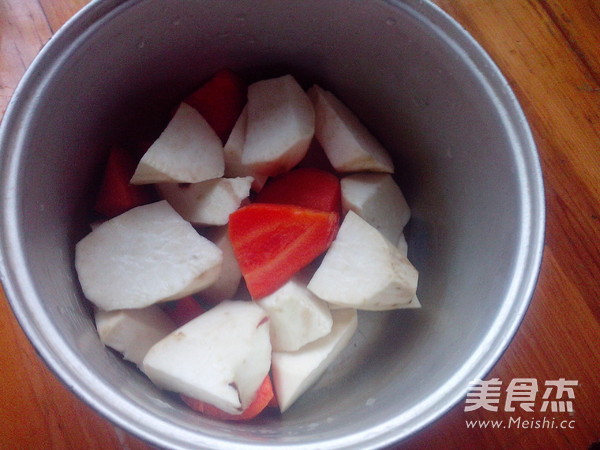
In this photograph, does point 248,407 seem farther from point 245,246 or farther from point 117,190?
point 117,190

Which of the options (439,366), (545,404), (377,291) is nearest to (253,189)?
Result: (377,291)

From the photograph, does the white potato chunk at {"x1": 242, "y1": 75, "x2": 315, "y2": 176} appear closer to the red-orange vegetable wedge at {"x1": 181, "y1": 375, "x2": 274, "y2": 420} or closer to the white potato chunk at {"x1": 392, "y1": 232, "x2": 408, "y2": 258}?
the white potato chunk at {"x1": 392, "y1": 232, "x2": 408, "y2": 258}

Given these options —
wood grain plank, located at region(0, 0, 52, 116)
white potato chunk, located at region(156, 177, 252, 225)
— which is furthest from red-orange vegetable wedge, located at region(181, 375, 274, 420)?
wood grain plank, located at region(0, 0, 52, 116)

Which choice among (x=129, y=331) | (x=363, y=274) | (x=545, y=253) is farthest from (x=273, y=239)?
(x=545, y=253)

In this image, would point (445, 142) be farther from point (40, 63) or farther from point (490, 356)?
point (40, 63)

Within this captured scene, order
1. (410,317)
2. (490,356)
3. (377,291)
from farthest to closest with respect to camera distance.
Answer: (410,317), (377,291), (490,356)

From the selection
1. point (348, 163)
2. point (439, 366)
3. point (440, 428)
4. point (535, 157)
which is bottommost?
point (440, 428)
